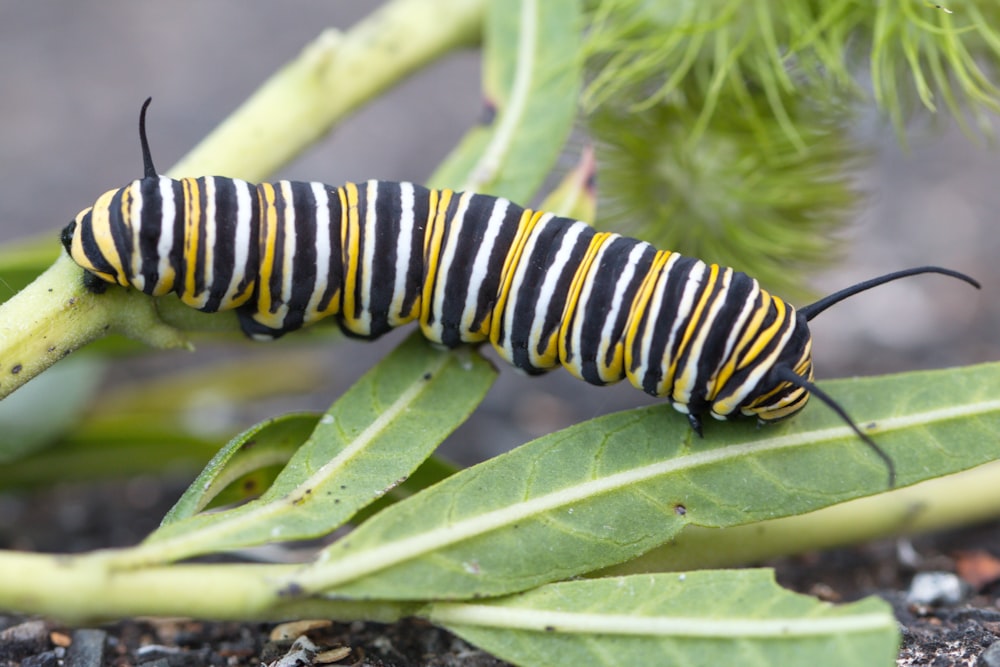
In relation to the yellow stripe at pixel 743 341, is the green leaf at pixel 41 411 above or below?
above

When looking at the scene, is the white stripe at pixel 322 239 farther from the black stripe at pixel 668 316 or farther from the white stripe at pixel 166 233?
the black stripe at pixel 668 316

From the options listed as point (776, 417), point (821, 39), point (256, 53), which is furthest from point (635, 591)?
point (256, 53)

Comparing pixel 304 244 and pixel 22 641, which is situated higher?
pixel 304 244

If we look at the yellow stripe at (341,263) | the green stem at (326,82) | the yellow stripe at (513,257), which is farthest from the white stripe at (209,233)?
the yellow stripe at (513,257)

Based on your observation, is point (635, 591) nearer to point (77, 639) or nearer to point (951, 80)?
point (77, 639)

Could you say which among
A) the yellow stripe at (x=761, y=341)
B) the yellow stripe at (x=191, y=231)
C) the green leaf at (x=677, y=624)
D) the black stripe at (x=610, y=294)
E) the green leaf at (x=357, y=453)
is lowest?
the green leaf at (x=677, y=624)

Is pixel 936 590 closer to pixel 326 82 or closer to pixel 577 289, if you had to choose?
pixel 577 289

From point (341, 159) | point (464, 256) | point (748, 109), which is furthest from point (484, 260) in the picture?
point (341, 159)

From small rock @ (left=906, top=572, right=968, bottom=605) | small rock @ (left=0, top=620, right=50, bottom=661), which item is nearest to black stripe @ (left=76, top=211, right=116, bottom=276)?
small rock @ (left=0, top=620, right=50, bottom=661)
